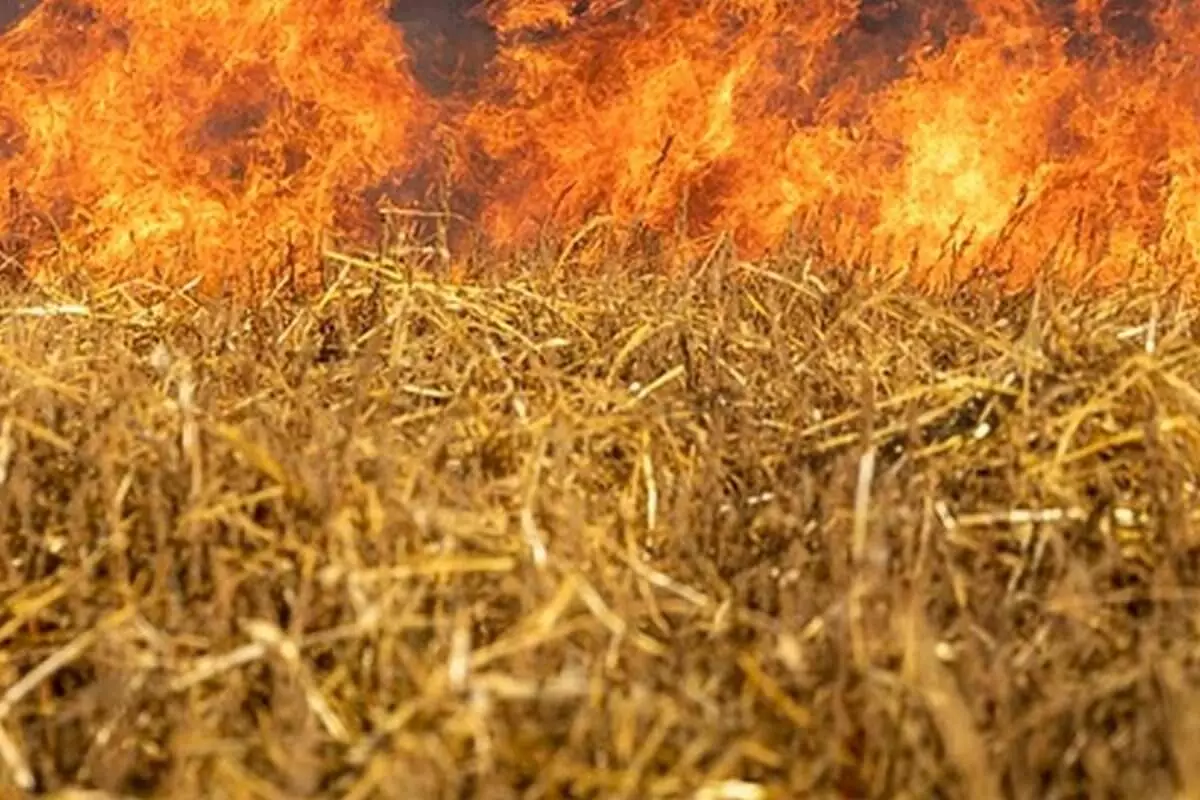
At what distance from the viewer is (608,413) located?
3754mm

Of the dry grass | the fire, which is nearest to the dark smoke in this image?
the fire

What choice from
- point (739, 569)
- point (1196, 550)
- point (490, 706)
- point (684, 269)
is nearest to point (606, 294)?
point (684, 269)

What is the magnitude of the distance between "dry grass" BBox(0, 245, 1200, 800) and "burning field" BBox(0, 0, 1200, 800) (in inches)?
0.5

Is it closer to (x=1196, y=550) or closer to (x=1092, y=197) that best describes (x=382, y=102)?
(x=1092, y=197)

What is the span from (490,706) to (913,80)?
4.78m

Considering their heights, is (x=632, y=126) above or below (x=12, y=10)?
below

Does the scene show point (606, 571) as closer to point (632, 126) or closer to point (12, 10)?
point (632, 126)

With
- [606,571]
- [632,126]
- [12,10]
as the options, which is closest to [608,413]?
[606,571]

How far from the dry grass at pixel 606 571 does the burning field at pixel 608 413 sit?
0.01 meters

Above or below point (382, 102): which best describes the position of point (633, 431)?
above

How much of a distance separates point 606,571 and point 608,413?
98 centimetres

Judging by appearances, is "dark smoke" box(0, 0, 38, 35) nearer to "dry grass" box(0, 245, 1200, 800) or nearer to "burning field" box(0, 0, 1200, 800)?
"burning field" box(0, 0, 1200, 800)

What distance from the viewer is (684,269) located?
522cm

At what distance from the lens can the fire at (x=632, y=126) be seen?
654 cm
